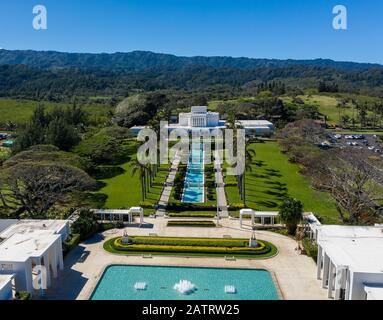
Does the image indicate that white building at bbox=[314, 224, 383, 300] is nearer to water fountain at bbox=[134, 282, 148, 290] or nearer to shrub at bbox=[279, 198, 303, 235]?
shrub at bbox=[279, 198, 303, 235]

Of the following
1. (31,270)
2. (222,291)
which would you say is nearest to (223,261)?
(222,291)

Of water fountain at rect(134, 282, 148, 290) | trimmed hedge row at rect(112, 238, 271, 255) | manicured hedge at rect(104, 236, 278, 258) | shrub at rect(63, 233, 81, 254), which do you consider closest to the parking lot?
manicured hedge at rect(104, 236, 278, 258)

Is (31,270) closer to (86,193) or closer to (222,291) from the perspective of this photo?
(222,291)

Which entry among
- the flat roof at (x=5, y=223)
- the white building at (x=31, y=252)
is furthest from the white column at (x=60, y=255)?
the flat roof at (x=5, y=223)

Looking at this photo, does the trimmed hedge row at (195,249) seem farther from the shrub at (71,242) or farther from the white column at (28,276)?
the white column at (28,276)

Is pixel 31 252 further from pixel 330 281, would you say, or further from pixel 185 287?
pixel 330 281

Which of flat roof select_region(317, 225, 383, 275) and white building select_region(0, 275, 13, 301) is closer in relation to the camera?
white building select_region(0, 275, 13, 301)
